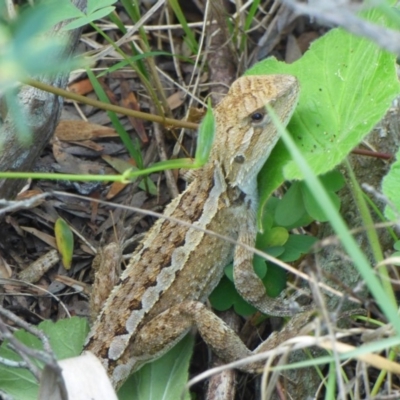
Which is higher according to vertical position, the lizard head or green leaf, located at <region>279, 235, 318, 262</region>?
the lizard head

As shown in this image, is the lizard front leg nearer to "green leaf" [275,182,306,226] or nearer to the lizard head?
"green leaf" [275,182,306,226]

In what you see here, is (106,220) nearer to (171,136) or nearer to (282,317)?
(171,136)

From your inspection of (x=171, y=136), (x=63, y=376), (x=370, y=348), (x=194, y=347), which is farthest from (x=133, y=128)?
(x=370, y=348)

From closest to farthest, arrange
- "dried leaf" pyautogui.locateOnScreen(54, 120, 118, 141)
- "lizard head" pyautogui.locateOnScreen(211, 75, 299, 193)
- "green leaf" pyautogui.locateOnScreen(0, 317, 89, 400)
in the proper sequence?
1. "green leaf" pyautogui.locateOnScreen(0, 317, 89, 400)
2. "lizard head" pyautogui.locateOnScreen(211, 75, 299, 193)
3. "dried leaf" pyautogui.locateOnScreen(54, 120, 118, 141)

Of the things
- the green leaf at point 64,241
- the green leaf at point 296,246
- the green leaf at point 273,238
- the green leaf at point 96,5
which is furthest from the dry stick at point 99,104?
the green leaf at point 64,241

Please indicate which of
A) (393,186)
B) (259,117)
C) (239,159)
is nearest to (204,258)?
(239,159)

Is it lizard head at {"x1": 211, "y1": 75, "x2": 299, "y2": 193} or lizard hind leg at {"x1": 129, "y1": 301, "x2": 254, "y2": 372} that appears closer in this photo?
lizard hind leg at {"x1": 129, "y1": 301, "x2": 254, "y2": 372}

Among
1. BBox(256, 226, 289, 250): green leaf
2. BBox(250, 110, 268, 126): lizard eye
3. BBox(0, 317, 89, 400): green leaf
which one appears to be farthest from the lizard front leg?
BBox(0, 317, 89, 400): green leaf
